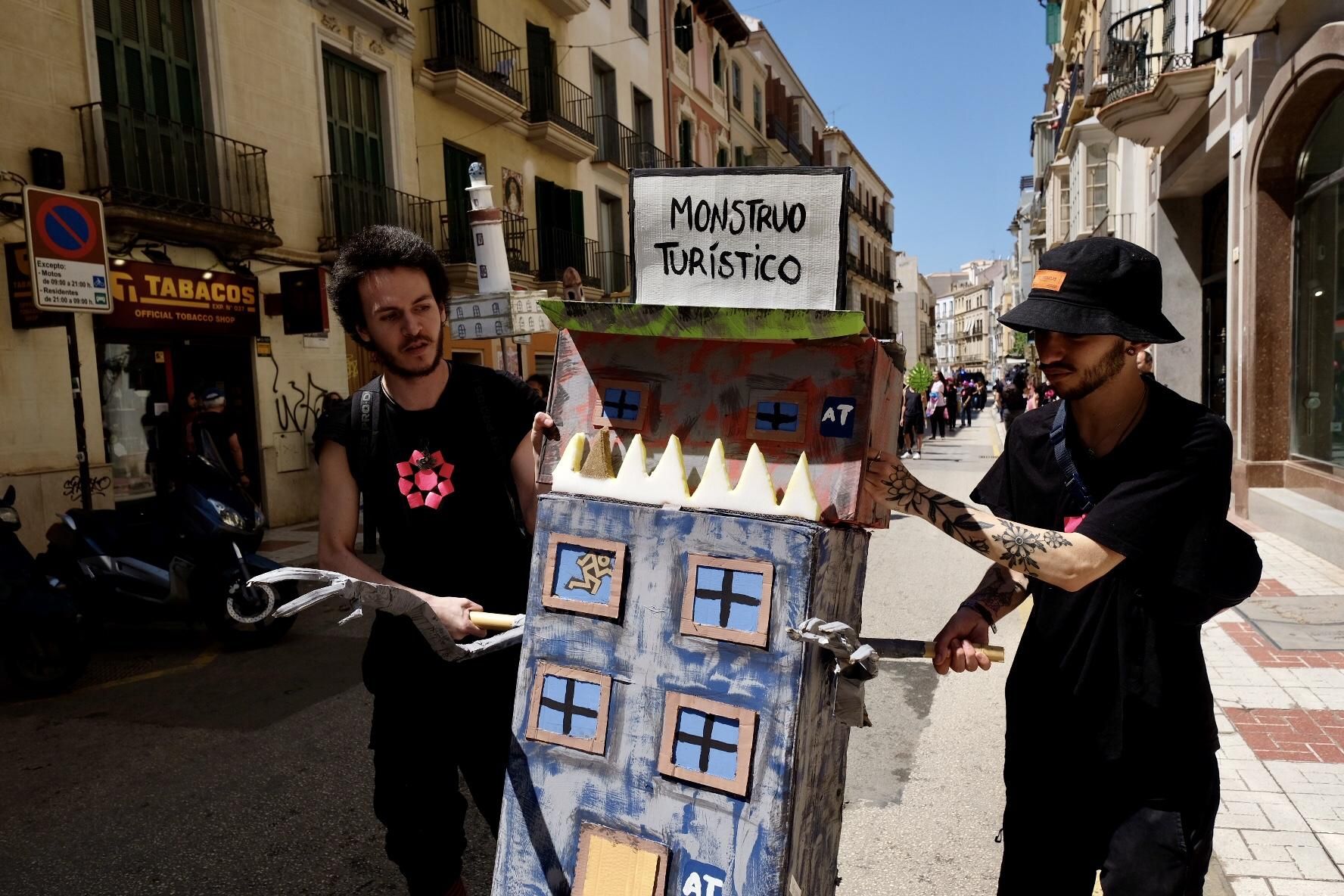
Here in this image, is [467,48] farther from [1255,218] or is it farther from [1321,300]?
[1321,300]

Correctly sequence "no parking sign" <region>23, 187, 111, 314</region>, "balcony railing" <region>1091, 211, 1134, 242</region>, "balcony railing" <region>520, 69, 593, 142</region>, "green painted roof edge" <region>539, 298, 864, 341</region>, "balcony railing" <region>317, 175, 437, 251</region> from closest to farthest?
1. "green painted roof edge" <region>539, 298, 864, 341</region>
2. "no parking sign" <region>23, 187, 111, 314</region>
3. "balcony railing" <region>317, 175, 437, 251</region>
4. "balcony railing" <region>1091, 211, 1134, 242</region>
5. "balcony railing" <region>520, 69, 593, 142</region>

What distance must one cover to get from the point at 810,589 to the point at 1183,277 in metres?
12.9

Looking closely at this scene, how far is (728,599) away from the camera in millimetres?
1589

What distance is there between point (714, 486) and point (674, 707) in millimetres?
424

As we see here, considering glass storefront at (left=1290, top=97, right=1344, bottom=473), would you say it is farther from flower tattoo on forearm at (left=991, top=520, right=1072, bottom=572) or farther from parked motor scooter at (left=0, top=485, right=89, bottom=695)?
parked motor scooter at (left=0, top=485, right=89, bottom=695)

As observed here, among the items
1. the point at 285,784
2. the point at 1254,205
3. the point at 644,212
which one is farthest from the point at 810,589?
the point at 1254,205

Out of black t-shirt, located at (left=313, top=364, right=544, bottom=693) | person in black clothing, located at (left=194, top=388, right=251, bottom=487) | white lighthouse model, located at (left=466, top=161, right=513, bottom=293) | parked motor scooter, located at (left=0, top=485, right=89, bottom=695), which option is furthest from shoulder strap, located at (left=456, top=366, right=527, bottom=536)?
person in black clothing, located at (left=194, top=388, right=251, bottom=487)

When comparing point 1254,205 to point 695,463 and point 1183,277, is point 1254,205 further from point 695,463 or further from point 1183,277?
point 695,463

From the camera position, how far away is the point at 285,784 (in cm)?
373

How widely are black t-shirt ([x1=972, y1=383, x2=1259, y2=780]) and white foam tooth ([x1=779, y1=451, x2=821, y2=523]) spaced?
0.57 m

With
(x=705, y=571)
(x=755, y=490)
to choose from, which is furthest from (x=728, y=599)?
(x=755, y=490)

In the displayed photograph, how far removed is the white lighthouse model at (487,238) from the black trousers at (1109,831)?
6626mm

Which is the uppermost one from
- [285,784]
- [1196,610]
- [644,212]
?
[644,212]

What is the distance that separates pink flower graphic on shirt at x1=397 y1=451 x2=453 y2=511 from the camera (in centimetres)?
215
